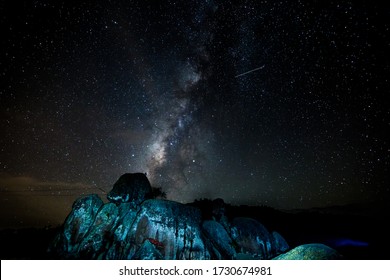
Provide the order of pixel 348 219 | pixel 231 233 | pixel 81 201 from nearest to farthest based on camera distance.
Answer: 1. pixel 81 201
2. pixel 231 233
3. pixel 348 219

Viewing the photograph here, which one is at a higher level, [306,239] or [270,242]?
[306,239]

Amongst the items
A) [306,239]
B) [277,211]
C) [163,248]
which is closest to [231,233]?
[163,248]

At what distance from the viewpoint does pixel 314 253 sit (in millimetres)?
10125

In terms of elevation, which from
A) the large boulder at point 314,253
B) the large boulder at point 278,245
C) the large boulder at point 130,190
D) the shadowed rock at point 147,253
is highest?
the large boulder at point 130,190

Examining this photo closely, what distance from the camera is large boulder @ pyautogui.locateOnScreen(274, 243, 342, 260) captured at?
9.72 meters

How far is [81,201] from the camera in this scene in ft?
49.7

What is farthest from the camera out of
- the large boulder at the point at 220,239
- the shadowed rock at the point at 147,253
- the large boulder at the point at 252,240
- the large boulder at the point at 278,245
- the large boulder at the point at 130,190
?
the large boulder at the point at 278,245

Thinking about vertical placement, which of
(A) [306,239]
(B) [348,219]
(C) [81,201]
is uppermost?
(B) [348,219]

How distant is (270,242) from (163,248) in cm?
746

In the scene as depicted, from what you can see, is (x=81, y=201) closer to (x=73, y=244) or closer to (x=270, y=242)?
(x=73, y=244)

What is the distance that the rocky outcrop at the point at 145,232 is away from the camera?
523 inches

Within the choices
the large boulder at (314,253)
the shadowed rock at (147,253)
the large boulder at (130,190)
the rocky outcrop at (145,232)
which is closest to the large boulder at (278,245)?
the rocky outcrop at (145,232)

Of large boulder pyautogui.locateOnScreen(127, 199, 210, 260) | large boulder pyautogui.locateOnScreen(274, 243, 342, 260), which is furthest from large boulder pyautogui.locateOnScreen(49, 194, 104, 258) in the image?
large boulder pyautogui.locateOnScreen(274, 243, 342, 260)

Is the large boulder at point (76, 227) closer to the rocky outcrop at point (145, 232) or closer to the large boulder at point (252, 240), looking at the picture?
the rocky outcrop at point (145, 232)
